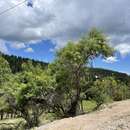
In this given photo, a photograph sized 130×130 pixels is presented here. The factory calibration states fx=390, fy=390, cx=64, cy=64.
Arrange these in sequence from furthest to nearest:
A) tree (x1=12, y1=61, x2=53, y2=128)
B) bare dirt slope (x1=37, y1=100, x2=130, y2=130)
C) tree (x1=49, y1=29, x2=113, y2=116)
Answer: tree (x1=12, y1=61, x2=53, y2=128)
tree (x1=49, y1=29, x2=113, y2=116)
bare dirt slope (x1=37, y1=100, x2=130, y2=130)

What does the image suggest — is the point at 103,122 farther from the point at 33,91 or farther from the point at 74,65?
the point at 33,91

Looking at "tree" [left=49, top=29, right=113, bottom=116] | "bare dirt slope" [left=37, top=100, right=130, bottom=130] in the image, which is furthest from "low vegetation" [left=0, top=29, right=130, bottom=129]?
"bare dirt slope" [left=37, top=100, right=130, bottom=130]

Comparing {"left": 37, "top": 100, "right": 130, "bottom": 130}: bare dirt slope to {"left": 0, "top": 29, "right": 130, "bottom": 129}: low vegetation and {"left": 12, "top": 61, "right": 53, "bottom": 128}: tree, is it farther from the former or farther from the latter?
{"left": 12, "top": 61, "right": 53, "bottom": 128}: tree

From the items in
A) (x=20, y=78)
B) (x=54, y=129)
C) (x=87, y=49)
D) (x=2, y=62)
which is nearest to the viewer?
(x=54, y=129)

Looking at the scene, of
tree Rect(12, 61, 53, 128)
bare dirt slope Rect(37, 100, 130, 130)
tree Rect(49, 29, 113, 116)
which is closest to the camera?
bare dirt slope Rect(37, 100, 130, 130)

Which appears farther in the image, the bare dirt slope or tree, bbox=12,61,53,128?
tree, bbox=12,61,53,128

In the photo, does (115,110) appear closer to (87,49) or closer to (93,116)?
(93,116)

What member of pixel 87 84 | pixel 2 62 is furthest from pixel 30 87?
pixel 2 62

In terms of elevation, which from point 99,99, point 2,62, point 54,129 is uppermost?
point 2,62

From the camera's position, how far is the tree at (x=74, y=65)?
32469 millimetres

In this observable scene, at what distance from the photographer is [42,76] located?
35.4 metres

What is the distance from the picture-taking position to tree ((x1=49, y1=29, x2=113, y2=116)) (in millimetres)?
32469

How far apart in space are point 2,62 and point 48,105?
146ft

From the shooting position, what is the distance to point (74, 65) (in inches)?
1296
